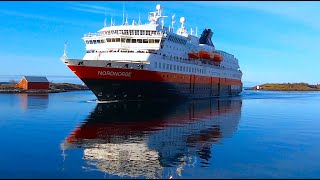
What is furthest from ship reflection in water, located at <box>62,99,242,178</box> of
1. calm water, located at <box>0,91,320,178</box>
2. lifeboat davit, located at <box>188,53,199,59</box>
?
lifeboat davit, located at <box>188,53,199,59</box>

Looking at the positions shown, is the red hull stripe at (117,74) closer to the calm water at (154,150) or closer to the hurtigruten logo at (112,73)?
the hurtigruten logo at (112,73)

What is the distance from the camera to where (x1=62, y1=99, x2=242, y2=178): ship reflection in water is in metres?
14.9

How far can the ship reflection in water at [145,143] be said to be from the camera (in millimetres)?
14914

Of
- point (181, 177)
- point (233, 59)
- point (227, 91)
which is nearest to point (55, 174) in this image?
point (181, 177)

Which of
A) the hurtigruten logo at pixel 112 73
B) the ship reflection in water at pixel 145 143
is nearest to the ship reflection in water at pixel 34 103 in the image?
the hurtigruten logo at pixel 112 73

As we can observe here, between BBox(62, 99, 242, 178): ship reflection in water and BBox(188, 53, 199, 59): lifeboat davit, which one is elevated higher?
BBox(188, 53, 199, 59): lifeboat davit

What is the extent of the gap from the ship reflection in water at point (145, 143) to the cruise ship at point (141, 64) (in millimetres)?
12459

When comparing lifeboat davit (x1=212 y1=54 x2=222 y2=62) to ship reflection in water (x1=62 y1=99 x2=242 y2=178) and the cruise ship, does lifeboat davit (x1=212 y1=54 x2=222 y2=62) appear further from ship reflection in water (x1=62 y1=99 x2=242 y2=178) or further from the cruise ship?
ship reflection in water (x1=62 y1=99 x2=242 y2=178)

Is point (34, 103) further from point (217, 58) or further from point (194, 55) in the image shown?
point (217, 58)

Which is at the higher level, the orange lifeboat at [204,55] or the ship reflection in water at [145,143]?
the orange lifeboat at [204,55]

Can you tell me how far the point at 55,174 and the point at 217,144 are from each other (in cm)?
991

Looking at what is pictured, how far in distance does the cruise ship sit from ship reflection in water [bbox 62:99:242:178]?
12.5 meters

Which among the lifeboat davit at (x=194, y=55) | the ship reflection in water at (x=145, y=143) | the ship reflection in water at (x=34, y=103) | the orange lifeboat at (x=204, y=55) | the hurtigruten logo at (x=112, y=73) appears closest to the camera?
the ship reflection in water at (x=145, y=143)

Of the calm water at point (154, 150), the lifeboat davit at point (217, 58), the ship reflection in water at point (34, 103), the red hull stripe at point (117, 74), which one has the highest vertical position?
the lifeboat davit at point (217, 58)
